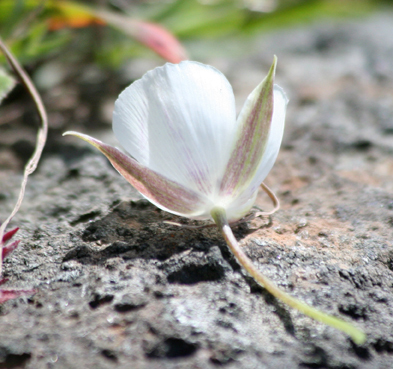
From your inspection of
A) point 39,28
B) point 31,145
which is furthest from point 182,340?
point 39,28

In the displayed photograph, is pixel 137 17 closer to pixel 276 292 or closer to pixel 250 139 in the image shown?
pixel 250 139

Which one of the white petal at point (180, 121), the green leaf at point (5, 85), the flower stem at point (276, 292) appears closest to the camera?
the flower stem at point (276, 292)

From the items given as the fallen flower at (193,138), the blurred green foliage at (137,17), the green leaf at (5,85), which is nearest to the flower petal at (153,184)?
the fallen flower at (193,138)

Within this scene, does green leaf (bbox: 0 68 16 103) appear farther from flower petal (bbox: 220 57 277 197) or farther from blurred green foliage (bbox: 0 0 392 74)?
flower petal (bbox: 220 57 277 197)

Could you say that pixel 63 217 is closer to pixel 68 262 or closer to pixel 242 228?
pixel 68 262

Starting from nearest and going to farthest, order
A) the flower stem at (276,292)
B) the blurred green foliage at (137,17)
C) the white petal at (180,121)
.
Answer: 1. the flower stem at (276,292)
2. the white petal at (180,121)
3. the blurred green foliage at (137,17)

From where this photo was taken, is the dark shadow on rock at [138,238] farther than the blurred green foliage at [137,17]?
No

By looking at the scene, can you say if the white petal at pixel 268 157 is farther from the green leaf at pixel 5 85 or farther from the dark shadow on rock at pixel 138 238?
the green leaf at pixel 5 85

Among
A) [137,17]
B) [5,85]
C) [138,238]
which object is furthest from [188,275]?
[137,17]
